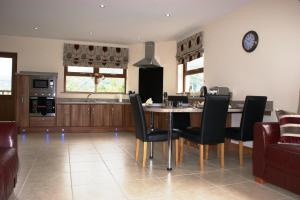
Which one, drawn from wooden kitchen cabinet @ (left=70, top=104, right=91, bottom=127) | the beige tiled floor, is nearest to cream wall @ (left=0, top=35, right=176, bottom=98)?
wooden kitchen cabinet @ (left=70, top=104, right=91, bottom=127)

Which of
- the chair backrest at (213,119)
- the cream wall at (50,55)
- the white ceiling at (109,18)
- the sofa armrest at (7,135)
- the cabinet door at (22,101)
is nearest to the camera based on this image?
the sofa armrest at (7,135)

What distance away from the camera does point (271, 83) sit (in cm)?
387

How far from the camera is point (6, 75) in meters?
6.71

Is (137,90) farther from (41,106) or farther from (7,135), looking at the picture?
(7,135)

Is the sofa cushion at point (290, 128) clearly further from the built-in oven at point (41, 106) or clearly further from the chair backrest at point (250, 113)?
the built-in oven at point (41, 106)

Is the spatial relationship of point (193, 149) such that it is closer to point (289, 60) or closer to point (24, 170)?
point (289, 60)

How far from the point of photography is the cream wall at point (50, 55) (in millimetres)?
6723

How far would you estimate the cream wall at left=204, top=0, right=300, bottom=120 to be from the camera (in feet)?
11.7

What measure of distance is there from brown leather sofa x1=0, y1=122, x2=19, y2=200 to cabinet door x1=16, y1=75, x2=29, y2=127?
420cm

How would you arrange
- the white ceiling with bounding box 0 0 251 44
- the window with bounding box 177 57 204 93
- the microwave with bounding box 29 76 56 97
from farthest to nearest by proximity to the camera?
1. the microwave with bounding box 29 76 56 97
2. the window with bounding box 177 57 204 93
3. the white ceiling with bounding box 0 0 251 44

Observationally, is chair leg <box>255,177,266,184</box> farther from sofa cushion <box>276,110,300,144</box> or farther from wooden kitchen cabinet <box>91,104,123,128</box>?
wooden kitchen cabinet <box>91,104,123,128</box>

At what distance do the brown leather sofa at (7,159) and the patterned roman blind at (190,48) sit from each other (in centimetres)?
430

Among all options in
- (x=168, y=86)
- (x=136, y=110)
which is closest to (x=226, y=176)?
(x=136, y=110)

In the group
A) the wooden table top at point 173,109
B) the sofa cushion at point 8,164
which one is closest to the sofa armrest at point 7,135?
the sofa cushion at point 8,164
